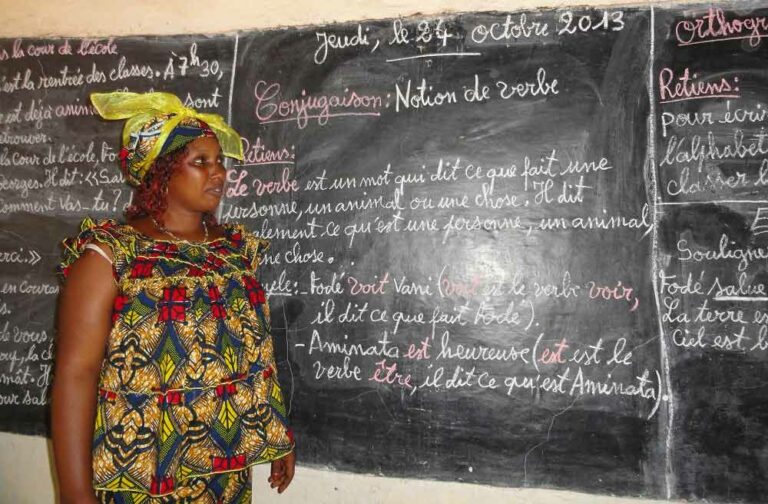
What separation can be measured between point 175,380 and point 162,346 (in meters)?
0.09

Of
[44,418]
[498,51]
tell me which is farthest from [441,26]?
[44,418]

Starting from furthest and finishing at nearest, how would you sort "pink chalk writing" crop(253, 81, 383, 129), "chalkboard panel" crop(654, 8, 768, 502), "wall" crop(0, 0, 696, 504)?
"pink chalk writing" crop(253, 81, 383, 129)
"wall" crop(0, 0, 696, 504)
"chalkboard panel" crop(654, 8, 768, 502)

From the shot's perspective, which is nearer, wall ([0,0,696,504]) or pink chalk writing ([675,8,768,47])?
pink chalk writing ([675,8,768,47])

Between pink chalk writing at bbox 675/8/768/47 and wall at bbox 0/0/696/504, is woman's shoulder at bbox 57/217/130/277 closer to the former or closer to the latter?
wall at bbox 0/0/696/504

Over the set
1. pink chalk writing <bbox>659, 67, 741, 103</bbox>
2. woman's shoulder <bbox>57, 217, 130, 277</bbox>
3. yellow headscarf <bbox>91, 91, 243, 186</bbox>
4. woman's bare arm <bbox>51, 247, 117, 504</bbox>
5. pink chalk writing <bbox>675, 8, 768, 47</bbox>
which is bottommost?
woman's bare arm <bbox>51, 247, 117, 504</bbox>

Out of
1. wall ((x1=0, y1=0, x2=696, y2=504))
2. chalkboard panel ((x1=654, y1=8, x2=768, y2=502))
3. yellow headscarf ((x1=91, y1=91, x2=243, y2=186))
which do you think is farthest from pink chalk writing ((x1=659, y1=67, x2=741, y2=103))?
yellow headscarf ((x1=91, y1=91, x2=243, y2=186))

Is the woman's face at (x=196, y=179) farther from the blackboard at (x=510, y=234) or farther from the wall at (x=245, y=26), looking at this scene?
the wall at (x=245, y=26)

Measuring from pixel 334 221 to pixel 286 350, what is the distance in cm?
51

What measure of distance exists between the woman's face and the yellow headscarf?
0.06m

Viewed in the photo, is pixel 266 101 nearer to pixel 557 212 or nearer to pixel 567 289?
pixel 557 212

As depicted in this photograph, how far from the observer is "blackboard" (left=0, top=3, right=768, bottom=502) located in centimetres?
192

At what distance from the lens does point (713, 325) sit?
1910 millimetres

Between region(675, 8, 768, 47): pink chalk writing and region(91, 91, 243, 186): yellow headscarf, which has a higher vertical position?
region(675, 8, 768, 47): pink chalk writing

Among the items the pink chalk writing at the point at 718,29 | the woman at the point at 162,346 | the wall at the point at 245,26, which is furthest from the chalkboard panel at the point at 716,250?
the woman at the point at 162,346
